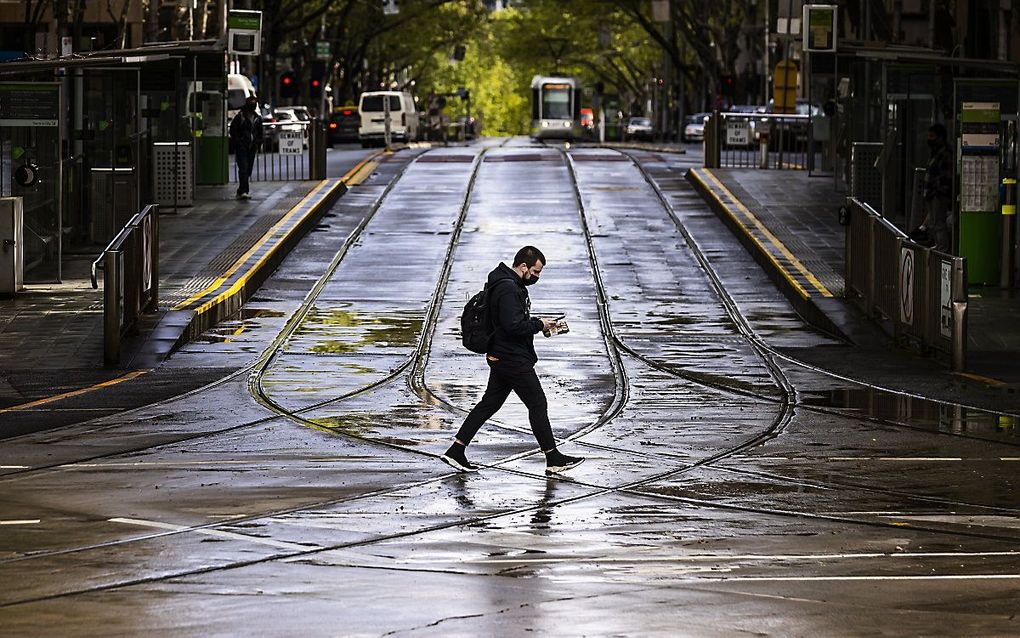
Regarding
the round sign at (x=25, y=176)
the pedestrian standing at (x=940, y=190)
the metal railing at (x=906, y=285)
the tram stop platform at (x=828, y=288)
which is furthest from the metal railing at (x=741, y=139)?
the round sign at (x=25, y=176)

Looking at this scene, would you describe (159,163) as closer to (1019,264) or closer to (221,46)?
(221,46)

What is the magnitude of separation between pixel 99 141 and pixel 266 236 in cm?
270

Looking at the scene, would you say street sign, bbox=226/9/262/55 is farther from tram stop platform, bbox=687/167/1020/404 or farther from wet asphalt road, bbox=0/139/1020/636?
wet asphalt road, bbox=0/139/1020/636

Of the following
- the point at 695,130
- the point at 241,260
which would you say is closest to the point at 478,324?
the point at 241,260

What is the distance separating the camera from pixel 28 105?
22.8 metres

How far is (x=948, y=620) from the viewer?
342 inches

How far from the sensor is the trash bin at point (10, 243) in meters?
21.8

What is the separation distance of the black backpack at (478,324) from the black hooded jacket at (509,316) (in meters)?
0.04

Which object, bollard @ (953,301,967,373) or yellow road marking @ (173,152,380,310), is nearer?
A: bollard @ (953,301,967,373)

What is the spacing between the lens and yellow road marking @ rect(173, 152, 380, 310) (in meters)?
22.0

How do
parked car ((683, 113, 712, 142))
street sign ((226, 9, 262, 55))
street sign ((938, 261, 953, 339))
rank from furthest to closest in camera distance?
parked car ((683, 113, 712, 142)) → street sign ((226, 9, 262, 55)) → street sign ((938, 261, 953, 339))

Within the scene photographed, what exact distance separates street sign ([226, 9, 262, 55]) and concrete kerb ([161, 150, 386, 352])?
3056 millimetres

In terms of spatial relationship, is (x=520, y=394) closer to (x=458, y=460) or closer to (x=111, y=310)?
(x=458, y=460)

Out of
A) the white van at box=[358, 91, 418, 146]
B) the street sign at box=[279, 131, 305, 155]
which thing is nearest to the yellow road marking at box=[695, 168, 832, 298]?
the street sign at box=[279, 131, 305, 155]
